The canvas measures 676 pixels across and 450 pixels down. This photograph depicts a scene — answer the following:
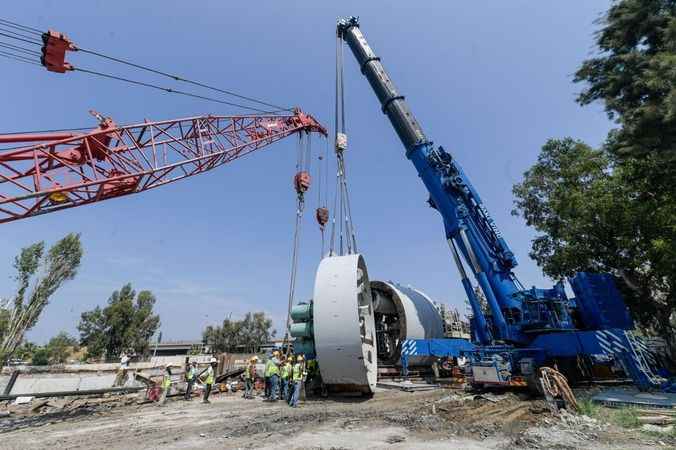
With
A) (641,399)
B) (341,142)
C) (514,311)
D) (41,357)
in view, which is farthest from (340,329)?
(41,357)

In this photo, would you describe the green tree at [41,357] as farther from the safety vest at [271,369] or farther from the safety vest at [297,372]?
the safety vest at [297,372]

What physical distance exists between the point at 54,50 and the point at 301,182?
1156 cm

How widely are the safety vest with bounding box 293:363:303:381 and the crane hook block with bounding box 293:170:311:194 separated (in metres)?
11.2

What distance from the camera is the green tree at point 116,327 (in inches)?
1779

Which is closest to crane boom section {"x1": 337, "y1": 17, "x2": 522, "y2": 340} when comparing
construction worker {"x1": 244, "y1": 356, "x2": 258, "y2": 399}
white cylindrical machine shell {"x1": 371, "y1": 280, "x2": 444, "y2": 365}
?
white cylindrical machine shell {"x1": 371, "y1": 280, "x2": 444, "y2": 365}

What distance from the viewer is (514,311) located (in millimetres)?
12023

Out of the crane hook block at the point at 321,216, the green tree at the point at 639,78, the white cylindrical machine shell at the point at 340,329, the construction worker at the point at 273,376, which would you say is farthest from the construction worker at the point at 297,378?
the green tree at the point at 639,78

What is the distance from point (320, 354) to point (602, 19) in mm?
13513

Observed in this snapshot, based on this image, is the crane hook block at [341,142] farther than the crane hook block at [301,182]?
No

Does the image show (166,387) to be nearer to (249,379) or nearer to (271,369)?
(249,379)

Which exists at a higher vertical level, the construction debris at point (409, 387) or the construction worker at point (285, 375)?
the construction worker at point (285, 375)

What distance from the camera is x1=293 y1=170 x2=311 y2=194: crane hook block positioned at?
65.1ft

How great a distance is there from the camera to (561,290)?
12.0m

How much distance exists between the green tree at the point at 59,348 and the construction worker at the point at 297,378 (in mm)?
51665
